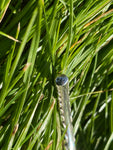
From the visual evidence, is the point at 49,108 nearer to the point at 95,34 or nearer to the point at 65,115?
the point at 65,115

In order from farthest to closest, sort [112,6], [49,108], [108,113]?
[108,113] < [112,6] < [49,108]

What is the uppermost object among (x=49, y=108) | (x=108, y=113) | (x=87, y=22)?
(x=87, y=22)

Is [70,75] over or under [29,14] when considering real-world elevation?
under

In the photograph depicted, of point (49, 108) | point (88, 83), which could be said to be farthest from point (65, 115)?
point (88, 83)

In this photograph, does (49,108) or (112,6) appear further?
(112,6)

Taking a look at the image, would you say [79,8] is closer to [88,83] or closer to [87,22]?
[87,22]

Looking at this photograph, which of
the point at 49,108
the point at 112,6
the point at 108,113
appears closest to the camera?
the point at 49,108

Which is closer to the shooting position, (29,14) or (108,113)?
(29,14)

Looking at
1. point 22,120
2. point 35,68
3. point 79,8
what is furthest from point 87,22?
point 22,120

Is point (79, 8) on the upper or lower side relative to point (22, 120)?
upper
